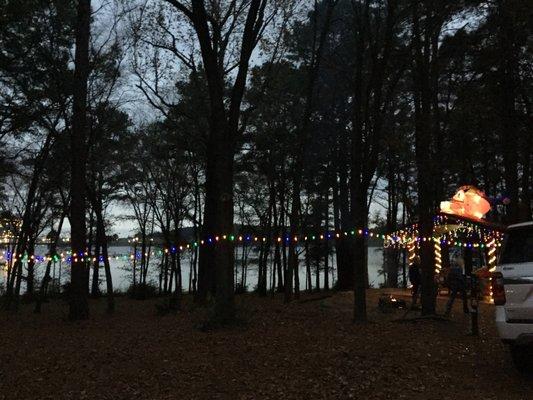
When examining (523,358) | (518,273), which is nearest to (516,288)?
(518,273)

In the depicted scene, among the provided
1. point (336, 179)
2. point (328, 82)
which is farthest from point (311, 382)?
point (336, 179)

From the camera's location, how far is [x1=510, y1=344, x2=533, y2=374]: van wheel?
6.70 metres

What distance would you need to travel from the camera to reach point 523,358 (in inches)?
264

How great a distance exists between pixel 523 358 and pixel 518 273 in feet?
4.59

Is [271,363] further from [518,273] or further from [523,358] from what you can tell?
[518,273]

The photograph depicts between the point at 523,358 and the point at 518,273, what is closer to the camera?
the point at 518,273

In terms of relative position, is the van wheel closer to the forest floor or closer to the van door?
the forest floor

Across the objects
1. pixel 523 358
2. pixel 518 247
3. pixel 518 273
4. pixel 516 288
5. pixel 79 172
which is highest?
pixel 79 172

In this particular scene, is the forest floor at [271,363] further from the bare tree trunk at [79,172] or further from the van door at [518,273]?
the bare tree trunk at [79,172]

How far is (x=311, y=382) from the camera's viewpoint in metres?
6.61

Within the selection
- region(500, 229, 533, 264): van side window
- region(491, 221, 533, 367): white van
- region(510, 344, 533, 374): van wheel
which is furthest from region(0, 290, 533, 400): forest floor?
region(500, 229, 533, 264): van side window

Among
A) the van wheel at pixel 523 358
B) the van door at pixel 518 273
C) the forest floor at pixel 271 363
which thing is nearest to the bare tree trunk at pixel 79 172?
the forest floor at pixel 271 363

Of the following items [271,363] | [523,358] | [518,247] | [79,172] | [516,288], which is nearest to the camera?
[516,288]

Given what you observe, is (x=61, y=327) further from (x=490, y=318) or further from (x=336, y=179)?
(x=336, y=179)
